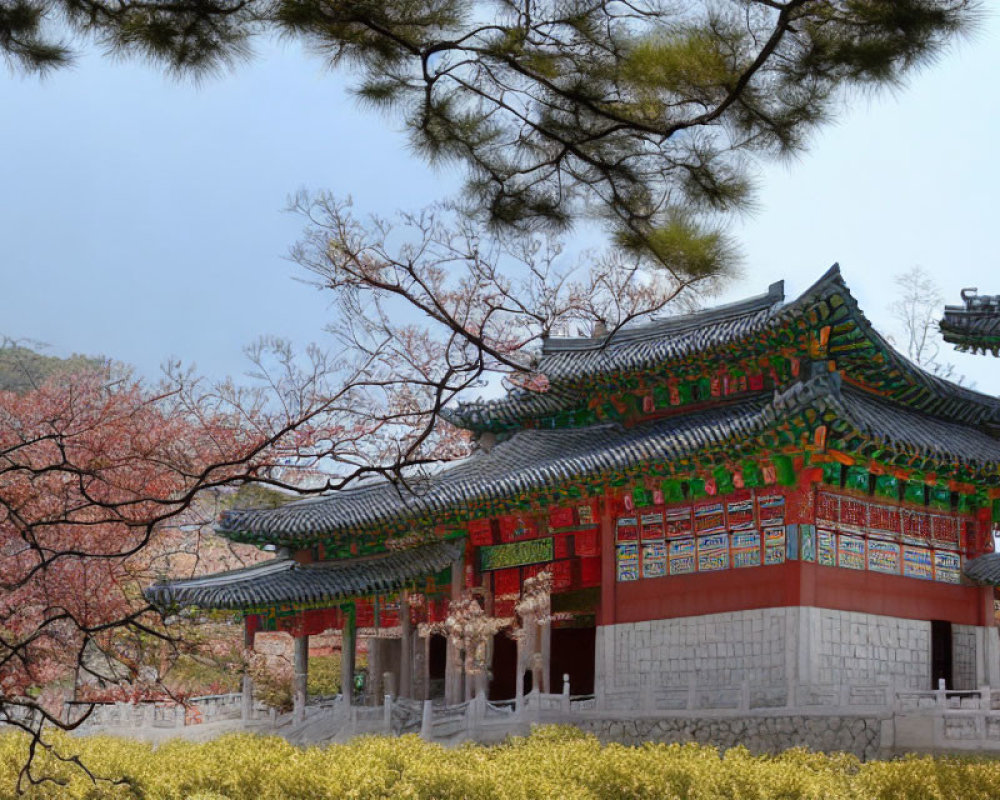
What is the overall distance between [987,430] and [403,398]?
36.2ft

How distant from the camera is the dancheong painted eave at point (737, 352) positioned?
18953mm

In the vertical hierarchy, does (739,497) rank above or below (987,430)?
below

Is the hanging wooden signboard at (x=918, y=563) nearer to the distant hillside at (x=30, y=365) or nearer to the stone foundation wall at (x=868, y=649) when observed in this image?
the stone foundation wall at (x=868, y=649)

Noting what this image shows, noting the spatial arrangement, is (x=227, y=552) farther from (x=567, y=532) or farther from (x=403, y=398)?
(x=567, y=532)

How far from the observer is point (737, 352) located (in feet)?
66.6

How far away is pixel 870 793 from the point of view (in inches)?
420

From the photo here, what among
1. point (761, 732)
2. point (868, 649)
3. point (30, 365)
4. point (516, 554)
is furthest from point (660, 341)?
point (30, 365)

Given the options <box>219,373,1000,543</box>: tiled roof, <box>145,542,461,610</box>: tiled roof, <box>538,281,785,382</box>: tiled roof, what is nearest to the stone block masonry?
<box>219,373,1000,543</box>: tiled roof

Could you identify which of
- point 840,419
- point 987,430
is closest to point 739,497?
point 840,419

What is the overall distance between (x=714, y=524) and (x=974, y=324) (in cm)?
566

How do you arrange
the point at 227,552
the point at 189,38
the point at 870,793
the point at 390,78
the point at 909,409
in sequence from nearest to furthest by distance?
1. the point at 189,38
2. the point at 390,78
3. the point at 870,793
4. the point at 909,409
5. the point at 227,552

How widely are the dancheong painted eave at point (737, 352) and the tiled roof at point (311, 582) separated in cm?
305

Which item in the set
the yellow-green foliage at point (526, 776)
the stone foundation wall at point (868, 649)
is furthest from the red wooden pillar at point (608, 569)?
the yellow-green foliage at point (526, 776)

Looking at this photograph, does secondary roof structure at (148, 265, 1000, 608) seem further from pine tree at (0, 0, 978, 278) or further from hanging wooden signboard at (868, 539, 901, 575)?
pine tree at (0, 0, 978, 278)
